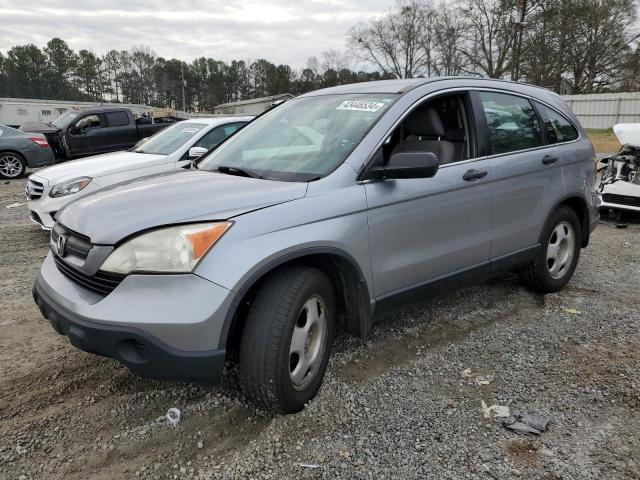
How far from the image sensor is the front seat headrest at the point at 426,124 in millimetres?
3607

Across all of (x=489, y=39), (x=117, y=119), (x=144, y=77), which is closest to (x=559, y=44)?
(x=489, y=39)

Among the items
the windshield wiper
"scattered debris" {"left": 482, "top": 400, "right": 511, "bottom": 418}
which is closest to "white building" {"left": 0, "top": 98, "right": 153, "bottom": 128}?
the windshield wiper

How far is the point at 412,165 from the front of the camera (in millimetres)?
2867

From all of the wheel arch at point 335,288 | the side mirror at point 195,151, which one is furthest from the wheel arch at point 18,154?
the wheel arch at point 335,288

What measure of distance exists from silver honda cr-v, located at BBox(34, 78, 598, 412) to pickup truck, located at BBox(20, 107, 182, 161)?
40.7 ft

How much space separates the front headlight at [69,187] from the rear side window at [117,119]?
31.8 feet

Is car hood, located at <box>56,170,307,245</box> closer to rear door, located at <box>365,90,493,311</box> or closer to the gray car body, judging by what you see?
rear door, located at <box>365,90,493,311</box>

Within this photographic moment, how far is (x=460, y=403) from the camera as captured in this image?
9.59 ft

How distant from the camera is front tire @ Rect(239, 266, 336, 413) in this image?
2480 millimetres

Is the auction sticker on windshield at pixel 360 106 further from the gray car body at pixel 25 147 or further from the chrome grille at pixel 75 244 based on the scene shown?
the gray car body at pixel 25 147

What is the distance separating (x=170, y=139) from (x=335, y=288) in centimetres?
539

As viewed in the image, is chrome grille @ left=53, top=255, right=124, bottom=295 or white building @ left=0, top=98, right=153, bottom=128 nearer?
chrome grille @ left=53, top=255, right=124, bottom=295

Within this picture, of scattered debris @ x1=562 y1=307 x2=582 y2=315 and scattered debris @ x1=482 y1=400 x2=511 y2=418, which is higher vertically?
scattered debris @ x1=562 y1=307 x2=582 y2=315

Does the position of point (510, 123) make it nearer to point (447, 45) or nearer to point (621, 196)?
point (621, 196)
